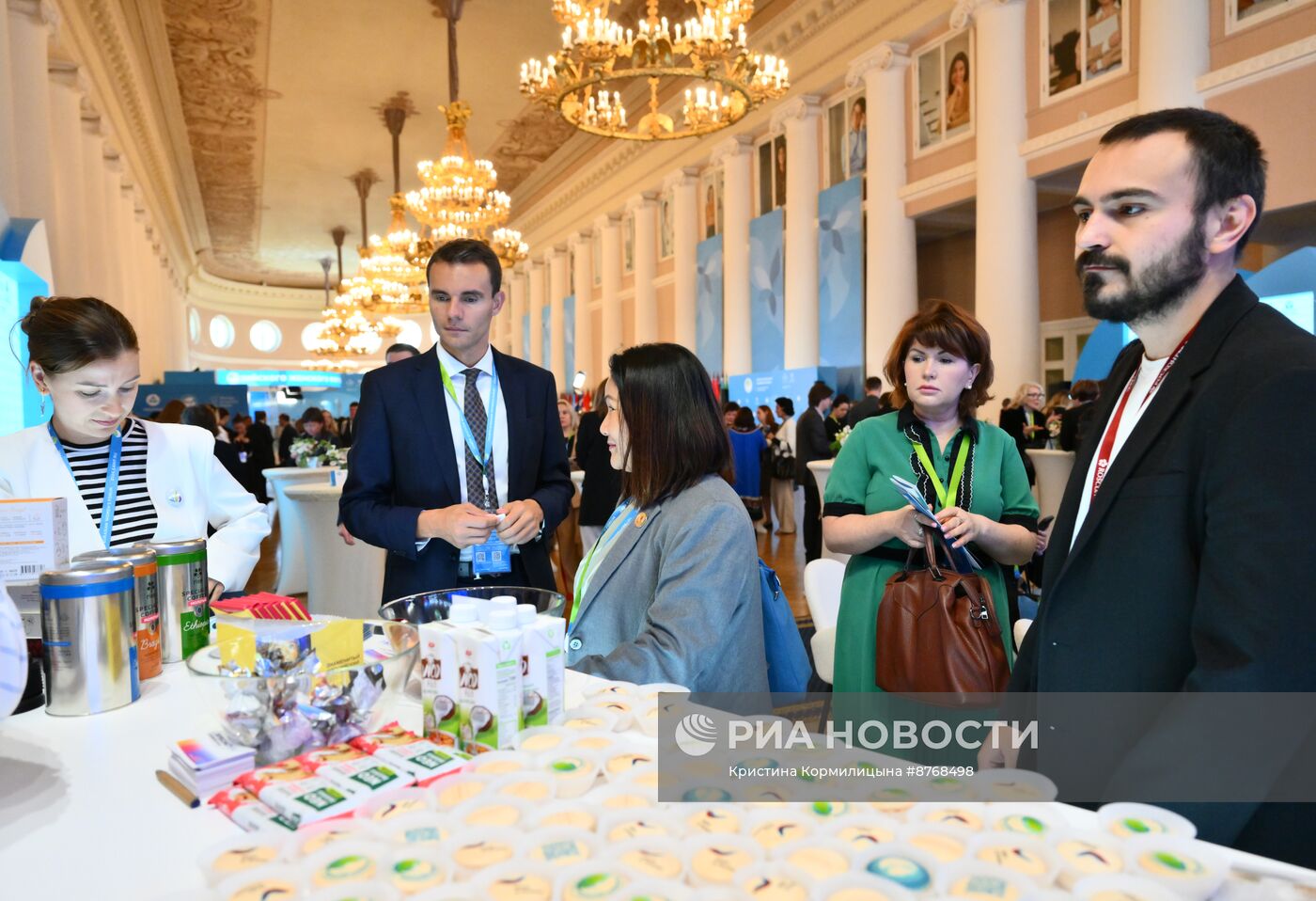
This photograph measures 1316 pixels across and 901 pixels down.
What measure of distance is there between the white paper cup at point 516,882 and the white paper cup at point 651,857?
71 millimetres

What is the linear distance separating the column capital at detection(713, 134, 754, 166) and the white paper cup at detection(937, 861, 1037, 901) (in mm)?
13479

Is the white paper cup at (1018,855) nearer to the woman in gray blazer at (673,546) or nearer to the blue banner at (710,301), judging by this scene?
the woman in gray blazer at (673,546)

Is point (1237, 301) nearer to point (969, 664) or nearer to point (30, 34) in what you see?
point (969, 664)

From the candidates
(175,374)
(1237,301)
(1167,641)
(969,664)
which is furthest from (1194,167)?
(175,374)

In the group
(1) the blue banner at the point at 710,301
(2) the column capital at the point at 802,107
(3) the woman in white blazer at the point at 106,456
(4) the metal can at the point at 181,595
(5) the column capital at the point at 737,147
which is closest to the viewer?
(4) the metal can at the point at 181,595

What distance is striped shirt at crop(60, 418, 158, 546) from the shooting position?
6.50 feet

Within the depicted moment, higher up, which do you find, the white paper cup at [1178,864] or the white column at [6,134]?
the white column at [6,134]

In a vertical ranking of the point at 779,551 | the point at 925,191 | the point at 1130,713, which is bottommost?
the point at 779,551

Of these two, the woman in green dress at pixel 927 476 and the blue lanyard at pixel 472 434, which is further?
the blue lanyard at pixel 472 434

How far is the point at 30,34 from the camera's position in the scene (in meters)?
7.20

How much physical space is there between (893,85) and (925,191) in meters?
1.37

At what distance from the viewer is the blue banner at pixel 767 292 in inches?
492

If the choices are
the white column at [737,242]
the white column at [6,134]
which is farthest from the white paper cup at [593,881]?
the white column at [737,242]

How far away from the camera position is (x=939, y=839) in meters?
0.90
